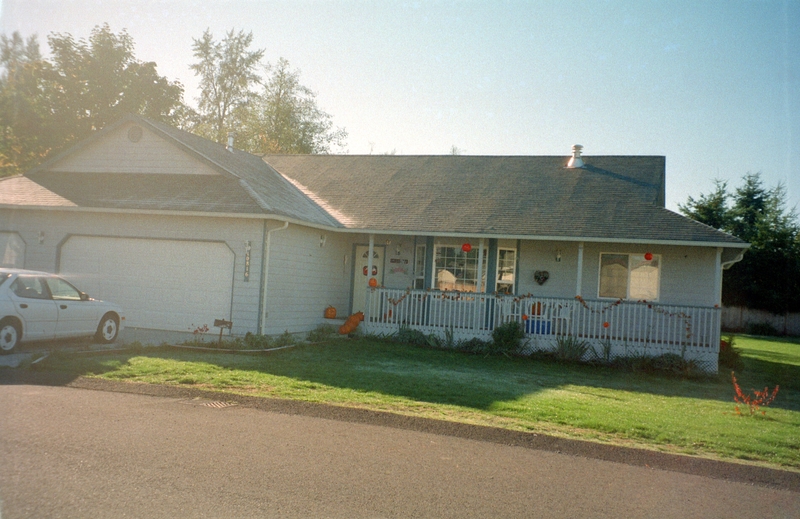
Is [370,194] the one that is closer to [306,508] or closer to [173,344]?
[173,344]

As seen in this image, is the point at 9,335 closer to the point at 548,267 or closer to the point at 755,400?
the point at 755,400

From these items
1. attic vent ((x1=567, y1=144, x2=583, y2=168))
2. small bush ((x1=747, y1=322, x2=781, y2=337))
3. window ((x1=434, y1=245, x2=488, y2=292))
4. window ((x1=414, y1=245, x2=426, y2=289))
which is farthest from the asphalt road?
small bush ((x1=747, y1=322, x2=781, y2=337))

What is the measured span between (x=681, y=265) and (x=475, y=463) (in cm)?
1223

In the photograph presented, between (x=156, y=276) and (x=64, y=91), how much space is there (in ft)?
66.0

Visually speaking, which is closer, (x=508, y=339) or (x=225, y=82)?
(x=508, y=339)

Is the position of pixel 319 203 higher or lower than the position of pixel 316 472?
higher

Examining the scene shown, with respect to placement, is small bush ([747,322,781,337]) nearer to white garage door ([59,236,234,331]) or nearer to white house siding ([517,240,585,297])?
white house siding ([517,240,585,297])

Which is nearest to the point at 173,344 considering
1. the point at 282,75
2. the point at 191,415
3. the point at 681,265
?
the point at 191,415

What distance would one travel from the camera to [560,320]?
53.3 ft

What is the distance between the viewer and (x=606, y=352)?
15.6 m

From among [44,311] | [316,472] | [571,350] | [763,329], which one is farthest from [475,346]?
[763,329]

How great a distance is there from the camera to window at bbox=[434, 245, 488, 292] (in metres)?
18.3

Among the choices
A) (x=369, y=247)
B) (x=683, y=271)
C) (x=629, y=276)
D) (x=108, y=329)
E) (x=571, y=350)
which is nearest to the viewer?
(x=108, y=329)

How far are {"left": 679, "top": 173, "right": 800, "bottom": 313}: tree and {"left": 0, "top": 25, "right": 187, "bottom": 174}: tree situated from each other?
3024cm
